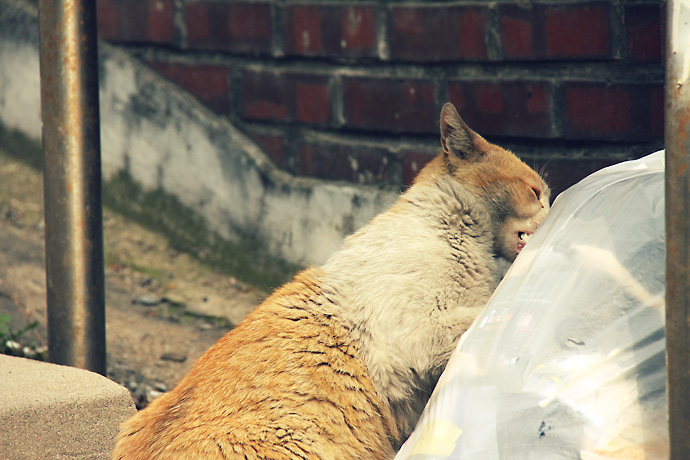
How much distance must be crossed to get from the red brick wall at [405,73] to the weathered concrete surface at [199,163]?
0.19 feet

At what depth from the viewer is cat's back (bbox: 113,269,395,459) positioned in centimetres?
122

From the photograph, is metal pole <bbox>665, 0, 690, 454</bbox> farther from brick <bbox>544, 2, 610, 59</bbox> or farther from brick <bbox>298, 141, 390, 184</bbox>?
brick <bbox>298, 141, 390, 184</bbox>

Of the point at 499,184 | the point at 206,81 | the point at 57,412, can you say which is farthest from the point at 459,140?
the point at 206,81

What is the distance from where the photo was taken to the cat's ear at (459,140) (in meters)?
1.55

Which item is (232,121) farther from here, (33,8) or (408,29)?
(33,8)

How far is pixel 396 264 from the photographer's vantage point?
1420 mm

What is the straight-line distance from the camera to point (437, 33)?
1.97m

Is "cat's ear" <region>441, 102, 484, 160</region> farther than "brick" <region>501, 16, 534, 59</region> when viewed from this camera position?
No

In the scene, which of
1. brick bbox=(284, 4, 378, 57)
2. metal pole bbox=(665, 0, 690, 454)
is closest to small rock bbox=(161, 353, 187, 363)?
brick bbox=(284, 4, 378, 57)

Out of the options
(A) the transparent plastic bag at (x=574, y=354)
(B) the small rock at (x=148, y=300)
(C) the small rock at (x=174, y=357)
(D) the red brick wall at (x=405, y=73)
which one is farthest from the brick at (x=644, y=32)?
(B) the small rock at (x=148, y=300)

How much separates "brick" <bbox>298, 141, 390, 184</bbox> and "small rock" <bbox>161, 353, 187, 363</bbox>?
2.28ft

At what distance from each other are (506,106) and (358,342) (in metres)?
0.85

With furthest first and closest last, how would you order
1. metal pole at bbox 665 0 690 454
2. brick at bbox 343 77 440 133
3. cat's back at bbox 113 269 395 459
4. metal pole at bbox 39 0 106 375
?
brick at bbox 343 77 440 133
metal pole at bbox 39 0 106 375
cat's back at bbox 113 269 395 459
metal pole at bbox 665 0 690 454

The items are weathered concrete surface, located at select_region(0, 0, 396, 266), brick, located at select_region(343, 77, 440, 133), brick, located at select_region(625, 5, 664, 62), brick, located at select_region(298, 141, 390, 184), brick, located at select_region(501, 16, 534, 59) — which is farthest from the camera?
weathered concrete surface, located at select_region(0, 0, 396, 266)
